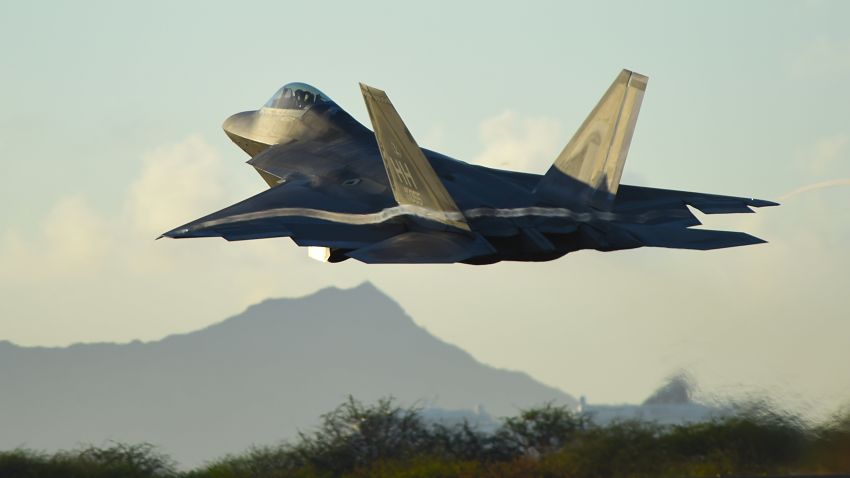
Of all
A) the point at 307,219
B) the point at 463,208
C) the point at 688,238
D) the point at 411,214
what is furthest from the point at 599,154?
the point at 307,219

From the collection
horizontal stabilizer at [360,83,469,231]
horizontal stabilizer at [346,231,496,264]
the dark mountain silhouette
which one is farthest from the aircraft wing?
the dark mountain silhouette

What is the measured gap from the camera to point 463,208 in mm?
26953

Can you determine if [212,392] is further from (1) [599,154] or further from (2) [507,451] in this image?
(1) [599,154]

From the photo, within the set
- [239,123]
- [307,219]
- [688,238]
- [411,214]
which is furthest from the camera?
[239,123]

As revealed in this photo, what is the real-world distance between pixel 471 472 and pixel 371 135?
11.1 metres

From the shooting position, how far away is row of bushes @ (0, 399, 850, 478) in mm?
24156

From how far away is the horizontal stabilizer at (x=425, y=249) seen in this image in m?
25.2

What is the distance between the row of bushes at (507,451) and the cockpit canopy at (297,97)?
10.5 metres

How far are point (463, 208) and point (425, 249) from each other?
6.11ft

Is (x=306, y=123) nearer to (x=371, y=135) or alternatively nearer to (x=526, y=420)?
(x=371, y=135)

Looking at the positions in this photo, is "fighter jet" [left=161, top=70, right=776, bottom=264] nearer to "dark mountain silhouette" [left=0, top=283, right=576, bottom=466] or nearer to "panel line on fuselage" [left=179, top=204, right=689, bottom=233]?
"panel line on fuselage" [left=179, top=204, right=689, bottom=233]

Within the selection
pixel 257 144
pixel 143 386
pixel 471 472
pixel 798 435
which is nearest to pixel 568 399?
pixel 471 472

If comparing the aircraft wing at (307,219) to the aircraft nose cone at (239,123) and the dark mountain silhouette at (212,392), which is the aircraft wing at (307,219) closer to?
the dark mountain silhouette at (212,392)

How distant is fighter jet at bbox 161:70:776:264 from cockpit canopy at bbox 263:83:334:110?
3.62 metres
